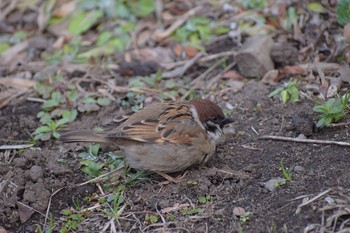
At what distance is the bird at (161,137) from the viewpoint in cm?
438

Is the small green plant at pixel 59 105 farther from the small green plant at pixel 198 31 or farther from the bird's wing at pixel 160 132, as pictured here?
the small green plant at pixel 198 31

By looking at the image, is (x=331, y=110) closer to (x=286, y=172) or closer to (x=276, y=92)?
(x=286, y=172)

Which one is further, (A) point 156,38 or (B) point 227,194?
(A) point 156,38

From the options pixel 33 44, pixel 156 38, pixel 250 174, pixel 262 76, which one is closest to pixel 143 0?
pixel 156 38

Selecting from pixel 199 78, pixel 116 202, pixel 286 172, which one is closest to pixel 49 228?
pixel 116 202

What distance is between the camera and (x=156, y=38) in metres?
6.79

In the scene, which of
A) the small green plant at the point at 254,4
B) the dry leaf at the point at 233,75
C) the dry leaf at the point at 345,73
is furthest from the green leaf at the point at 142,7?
the dry leaf at the point at 345,73

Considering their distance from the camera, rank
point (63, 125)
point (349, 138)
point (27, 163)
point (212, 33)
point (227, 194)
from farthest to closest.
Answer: point (212, 33) → point (63, 125) → point (27, 163) → point (349, 138) → point (227, 194)

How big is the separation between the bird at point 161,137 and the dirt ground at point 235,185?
0.48 ft

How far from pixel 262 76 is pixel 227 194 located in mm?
1923

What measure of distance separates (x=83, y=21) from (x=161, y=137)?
3.25 m

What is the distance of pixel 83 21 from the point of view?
23.5ft

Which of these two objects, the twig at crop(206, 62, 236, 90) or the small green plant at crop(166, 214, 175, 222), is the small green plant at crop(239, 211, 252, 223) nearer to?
the small green plant at crop(166, 214, 175, 222)

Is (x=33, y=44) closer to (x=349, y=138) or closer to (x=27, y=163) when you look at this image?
(x=27, y=163)
